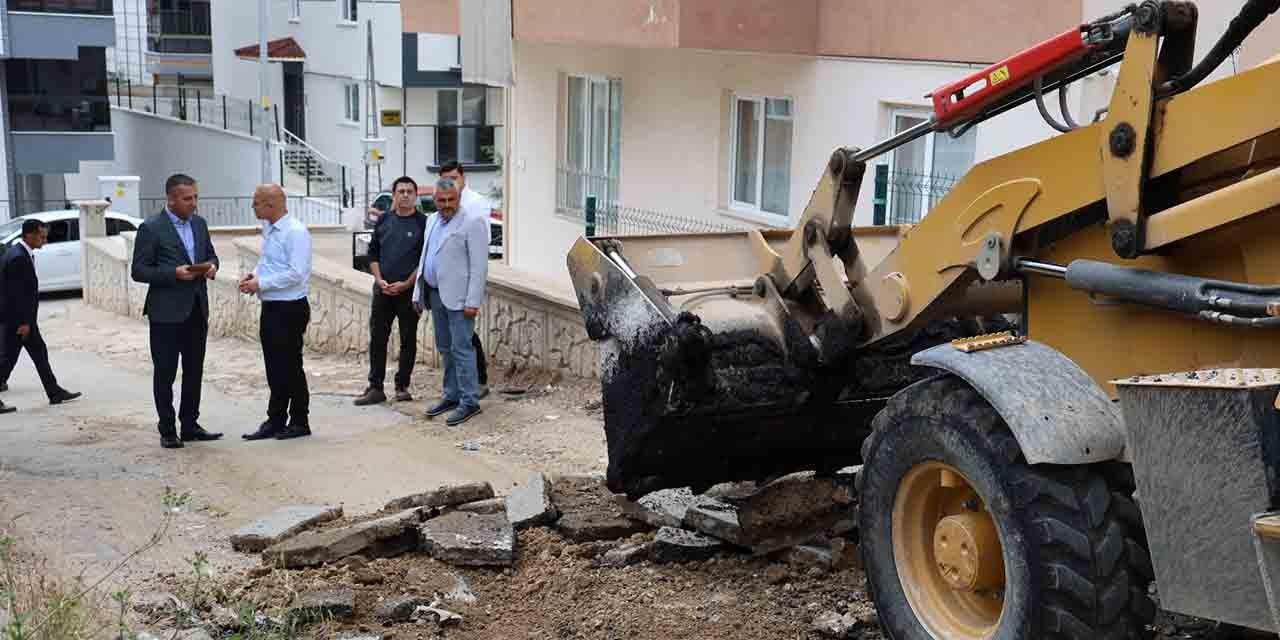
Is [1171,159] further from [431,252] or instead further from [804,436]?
[431,252]

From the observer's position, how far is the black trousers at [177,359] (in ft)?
30.9

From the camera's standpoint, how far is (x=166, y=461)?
30.1 ft

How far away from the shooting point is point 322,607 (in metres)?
5.98

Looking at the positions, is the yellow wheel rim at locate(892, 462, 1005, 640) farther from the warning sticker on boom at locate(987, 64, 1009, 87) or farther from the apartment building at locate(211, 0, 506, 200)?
the apartment building at locate(211, 0, 506, 200)

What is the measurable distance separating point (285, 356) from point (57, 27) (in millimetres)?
24786

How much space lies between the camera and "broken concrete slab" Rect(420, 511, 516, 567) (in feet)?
21.9

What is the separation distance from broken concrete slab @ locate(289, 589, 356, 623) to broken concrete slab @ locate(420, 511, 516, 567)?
0.67m

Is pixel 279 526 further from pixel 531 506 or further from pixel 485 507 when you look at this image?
pixel 531 506

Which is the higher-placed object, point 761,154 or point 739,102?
point 739,102

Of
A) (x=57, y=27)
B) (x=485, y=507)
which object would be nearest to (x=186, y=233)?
(x=485, y=507)

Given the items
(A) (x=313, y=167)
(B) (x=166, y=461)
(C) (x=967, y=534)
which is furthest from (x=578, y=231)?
(A) (x=313, y=167)

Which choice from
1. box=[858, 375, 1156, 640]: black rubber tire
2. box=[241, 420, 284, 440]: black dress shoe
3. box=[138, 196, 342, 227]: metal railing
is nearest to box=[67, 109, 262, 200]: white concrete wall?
box=[138, 196, 342, 227]: metal railing

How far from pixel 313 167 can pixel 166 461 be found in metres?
29.9

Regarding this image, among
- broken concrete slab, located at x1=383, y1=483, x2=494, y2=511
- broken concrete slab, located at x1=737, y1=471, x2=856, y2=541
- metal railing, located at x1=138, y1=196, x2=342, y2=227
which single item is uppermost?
broken concrete slab, located at x1=737, y1=471, x2=856, y2=541
